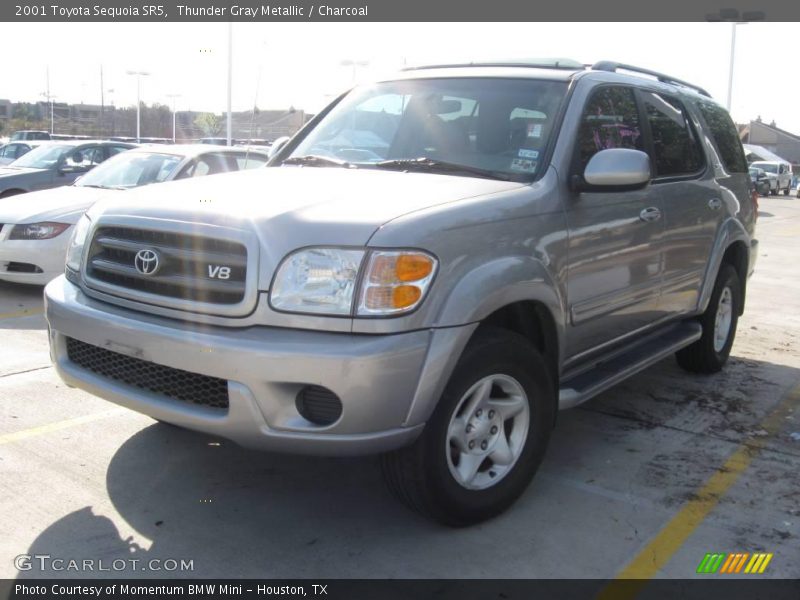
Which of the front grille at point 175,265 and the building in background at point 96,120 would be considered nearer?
the front grille at point 175,265

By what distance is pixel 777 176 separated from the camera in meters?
41.0

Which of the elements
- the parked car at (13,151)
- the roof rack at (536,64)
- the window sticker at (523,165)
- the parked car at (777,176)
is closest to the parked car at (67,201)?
the roof rack at (536,64)

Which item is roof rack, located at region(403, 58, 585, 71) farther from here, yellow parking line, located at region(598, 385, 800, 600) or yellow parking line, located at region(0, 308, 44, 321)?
yellow parking line, located at region(0, 308, 44, 321)

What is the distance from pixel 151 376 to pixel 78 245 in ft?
2.93

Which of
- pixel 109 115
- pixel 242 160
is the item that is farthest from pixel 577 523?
pixel 109 115

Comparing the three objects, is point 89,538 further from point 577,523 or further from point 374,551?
point 577,523

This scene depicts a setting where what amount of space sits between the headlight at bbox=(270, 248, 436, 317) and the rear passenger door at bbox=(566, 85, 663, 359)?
1.13 meters

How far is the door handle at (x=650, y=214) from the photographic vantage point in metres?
4.43

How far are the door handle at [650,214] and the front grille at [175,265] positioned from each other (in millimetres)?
2375

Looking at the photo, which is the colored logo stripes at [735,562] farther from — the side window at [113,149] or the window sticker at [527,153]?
the side window at [113,149]

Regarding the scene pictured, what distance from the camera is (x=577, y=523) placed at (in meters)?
3.57

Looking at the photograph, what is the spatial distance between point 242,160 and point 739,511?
7.01m

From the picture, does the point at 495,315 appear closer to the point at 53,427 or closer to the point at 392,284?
the point at 392,284

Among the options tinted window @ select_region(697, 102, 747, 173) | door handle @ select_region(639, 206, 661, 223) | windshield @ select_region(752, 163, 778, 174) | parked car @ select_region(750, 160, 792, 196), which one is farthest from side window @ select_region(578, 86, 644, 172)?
windshield @ select_region(752, 163, 778, 174)
